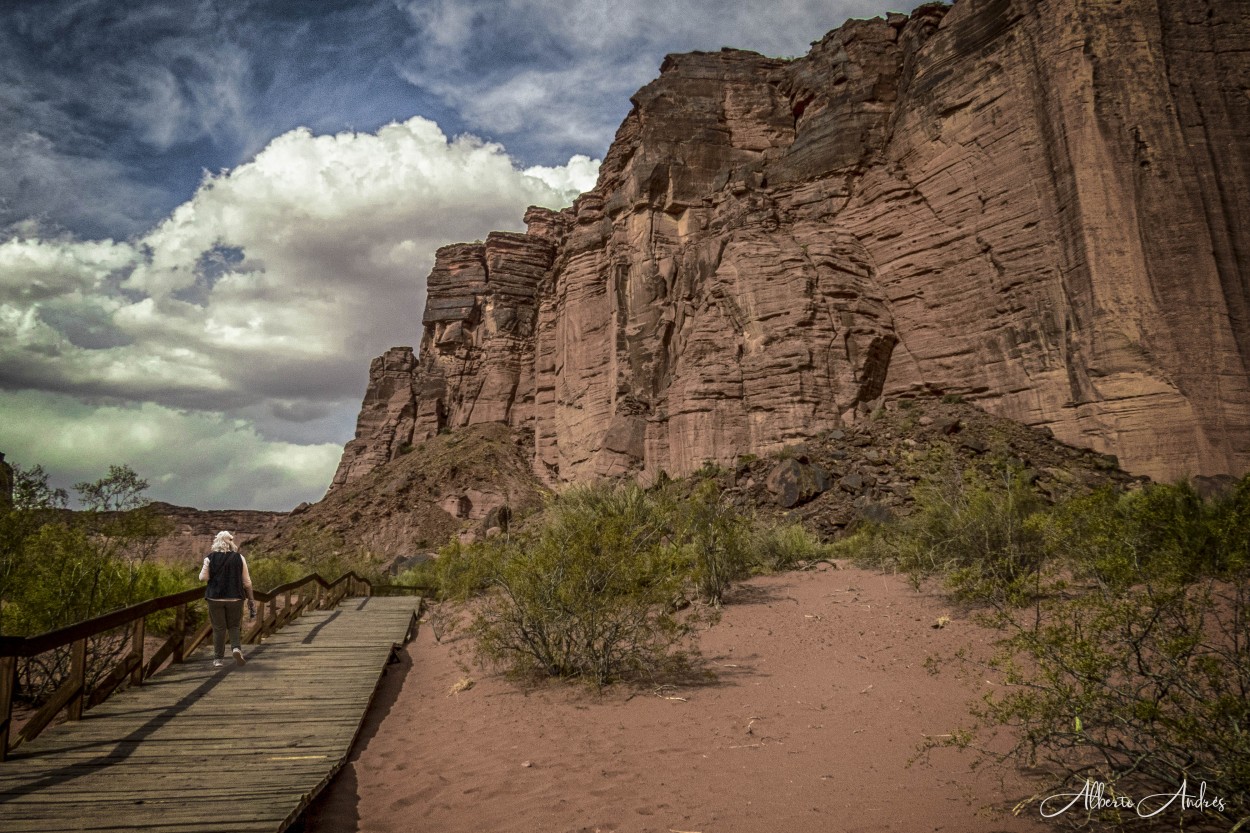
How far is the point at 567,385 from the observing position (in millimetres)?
44219

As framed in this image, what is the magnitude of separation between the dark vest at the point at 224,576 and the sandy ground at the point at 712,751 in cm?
221

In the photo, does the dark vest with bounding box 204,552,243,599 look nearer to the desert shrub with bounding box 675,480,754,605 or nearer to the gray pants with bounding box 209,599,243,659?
the gray pants with bounding box 209,599,243,659

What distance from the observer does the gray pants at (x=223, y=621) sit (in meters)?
8.05

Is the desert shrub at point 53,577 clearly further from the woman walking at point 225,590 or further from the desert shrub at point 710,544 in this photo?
the desert shrub at point 710,544

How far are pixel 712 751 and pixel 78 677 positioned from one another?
5382mm

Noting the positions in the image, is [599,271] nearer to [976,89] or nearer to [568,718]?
[976,89]

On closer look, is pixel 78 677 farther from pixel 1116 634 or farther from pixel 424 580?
pixel 424 580

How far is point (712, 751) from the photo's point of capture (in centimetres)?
555

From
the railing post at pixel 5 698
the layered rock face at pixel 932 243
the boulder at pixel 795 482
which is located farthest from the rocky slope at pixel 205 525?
the railing post at pixel 5 698

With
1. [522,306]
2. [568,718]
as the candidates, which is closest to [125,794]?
[568,718]

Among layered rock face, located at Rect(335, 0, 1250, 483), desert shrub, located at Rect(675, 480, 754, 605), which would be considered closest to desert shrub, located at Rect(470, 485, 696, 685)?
desert shrub, located at Rect(675, 480, 754, 605)

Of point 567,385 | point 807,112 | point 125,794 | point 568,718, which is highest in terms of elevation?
point 807,112

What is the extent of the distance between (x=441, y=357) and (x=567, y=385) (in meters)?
21.8

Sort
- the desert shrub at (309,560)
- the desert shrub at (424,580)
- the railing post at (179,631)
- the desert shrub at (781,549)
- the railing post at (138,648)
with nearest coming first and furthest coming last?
1. the railing post at (138,648)
2. the railing post at (179,631)
3. the desert shrub at (781,549)
4. the desert shrub at (309,560)
5. the desert shrub at (424,580)
